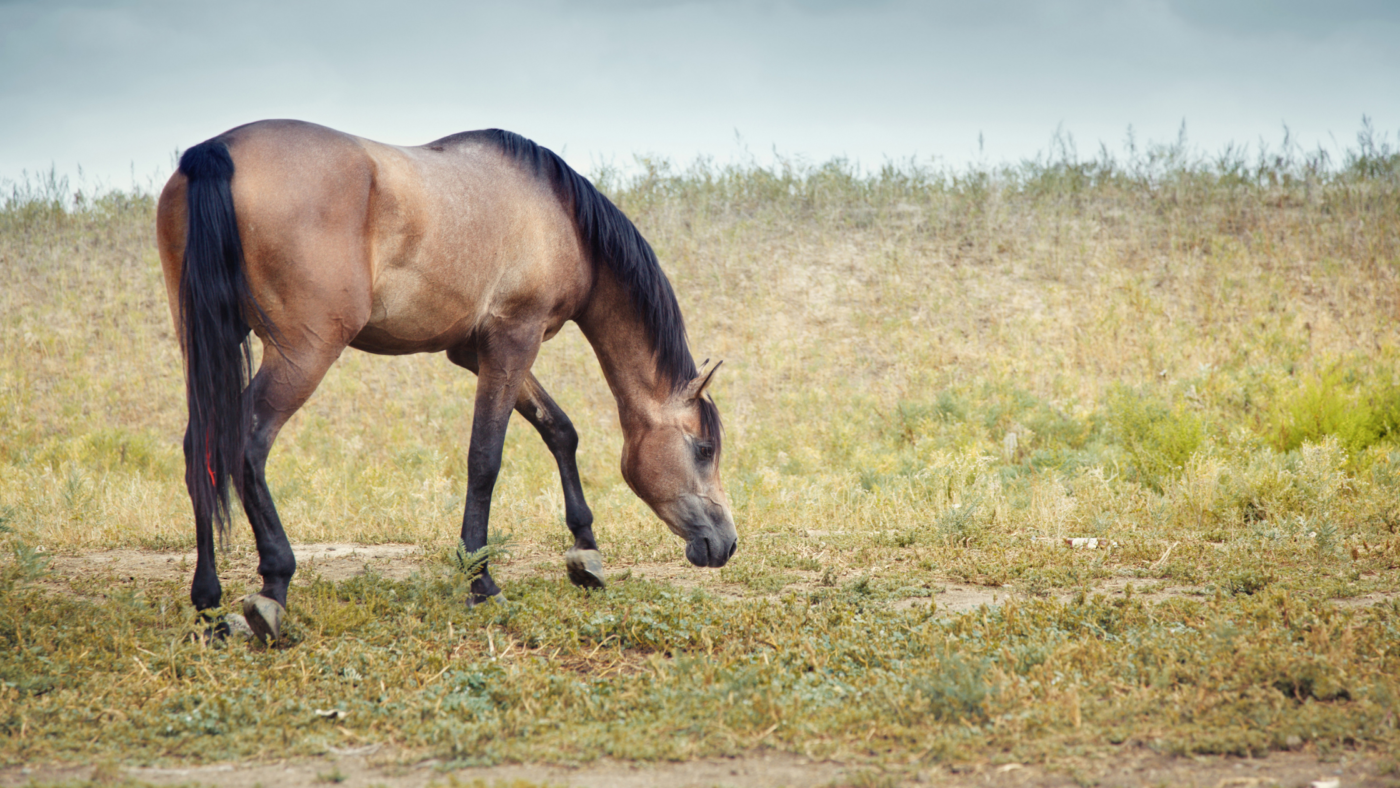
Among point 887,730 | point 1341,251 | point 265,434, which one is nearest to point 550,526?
point 265,434

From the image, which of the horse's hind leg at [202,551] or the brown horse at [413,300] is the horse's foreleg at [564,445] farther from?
the horse's hind leg at [202,551]

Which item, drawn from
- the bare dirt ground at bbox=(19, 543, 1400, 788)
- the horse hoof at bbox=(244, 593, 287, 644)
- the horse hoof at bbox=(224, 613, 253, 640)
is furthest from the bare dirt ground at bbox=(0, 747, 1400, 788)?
the horse hoof at bbox=(224, 613, 253, 640)

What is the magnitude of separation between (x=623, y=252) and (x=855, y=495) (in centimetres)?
359

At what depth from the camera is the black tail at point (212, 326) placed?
10.8 ft

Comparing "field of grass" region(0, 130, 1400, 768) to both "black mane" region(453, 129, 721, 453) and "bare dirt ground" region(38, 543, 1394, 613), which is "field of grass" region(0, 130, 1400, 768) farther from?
"black mane" region(453, 129, 721, 453)

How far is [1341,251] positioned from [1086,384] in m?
5.74

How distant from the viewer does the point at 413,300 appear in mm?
3855

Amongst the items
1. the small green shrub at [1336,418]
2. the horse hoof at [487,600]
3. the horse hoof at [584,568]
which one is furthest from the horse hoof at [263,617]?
the small green shrub at [1336,418]

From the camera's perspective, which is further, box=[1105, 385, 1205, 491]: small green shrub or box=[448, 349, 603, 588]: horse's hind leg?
box=[1105, 385, 1205, 491]: small green shrub

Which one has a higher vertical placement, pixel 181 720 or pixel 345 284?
pixel 345 284

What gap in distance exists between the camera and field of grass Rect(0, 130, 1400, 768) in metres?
2.62

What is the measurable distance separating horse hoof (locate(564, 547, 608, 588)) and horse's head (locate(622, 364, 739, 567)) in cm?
40

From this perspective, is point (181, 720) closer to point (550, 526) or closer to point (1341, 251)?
point (550, 526)

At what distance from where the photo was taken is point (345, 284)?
3527 mm
